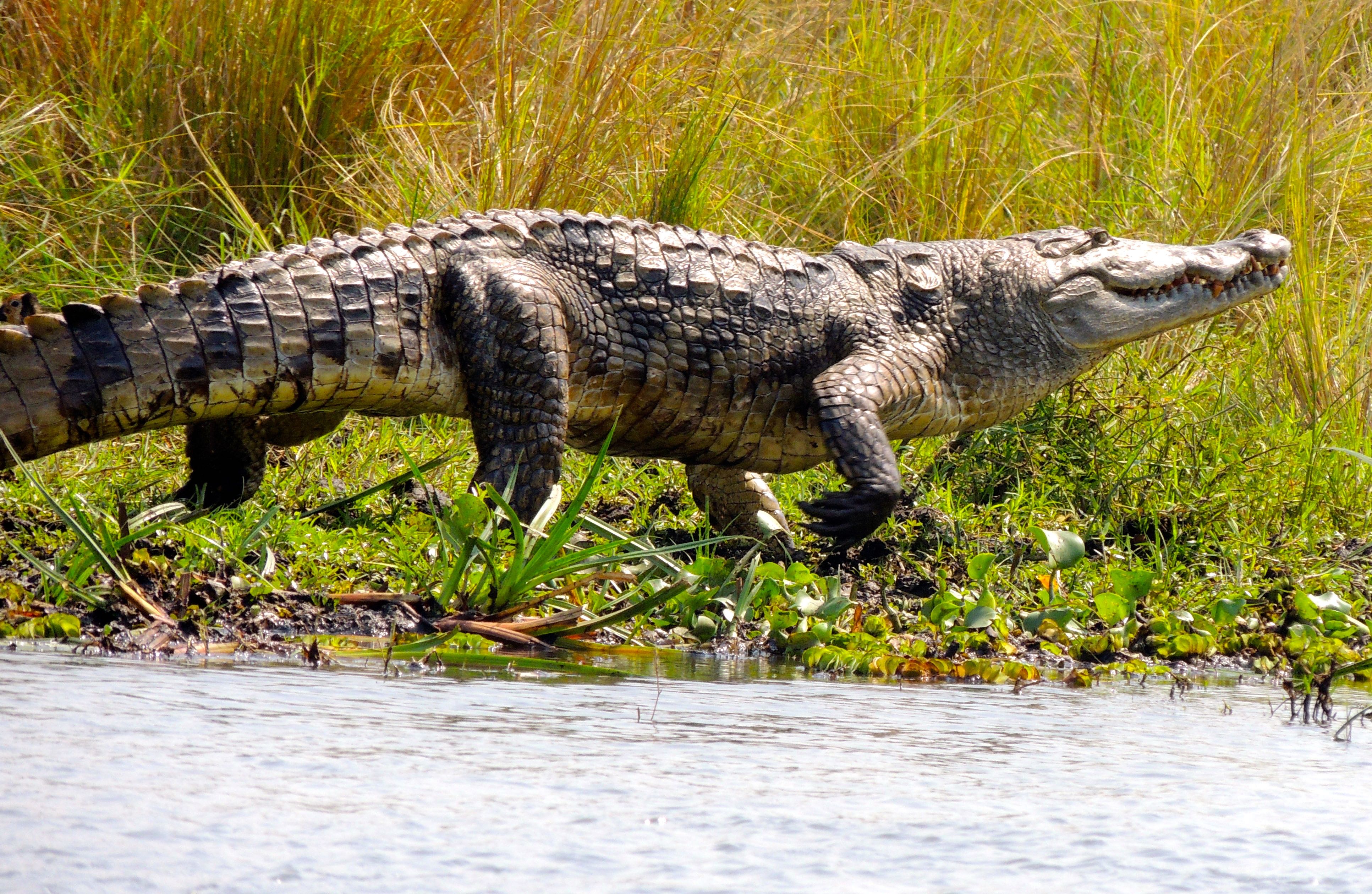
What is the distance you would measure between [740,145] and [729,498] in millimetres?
2352

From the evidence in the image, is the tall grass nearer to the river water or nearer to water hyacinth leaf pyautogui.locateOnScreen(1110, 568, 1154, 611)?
water hyacinth leaf pyautogui.locateOnScreen(1110, 568, 1154, 611)

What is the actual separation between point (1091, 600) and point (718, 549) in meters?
1.13

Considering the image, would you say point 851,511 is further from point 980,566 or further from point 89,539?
point 89,539

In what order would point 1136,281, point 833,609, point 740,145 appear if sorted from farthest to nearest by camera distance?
point 740,145
point 1136,281
point 833,609

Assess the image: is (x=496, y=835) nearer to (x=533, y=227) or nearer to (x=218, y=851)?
(x=218, y=851)

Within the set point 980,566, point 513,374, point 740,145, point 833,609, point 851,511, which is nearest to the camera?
point 833,609

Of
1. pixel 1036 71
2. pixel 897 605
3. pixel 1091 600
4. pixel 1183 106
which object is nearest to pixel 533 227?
pixel 897 605

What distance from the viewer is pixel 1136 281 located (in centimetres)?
493

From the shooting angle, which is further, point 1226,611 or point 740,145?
point 740,145

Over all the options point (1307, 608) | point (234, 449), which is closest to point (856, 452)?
point (1307, 608)

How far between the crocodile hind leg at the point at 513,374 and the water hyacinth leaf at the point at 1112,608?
1413 millimetres

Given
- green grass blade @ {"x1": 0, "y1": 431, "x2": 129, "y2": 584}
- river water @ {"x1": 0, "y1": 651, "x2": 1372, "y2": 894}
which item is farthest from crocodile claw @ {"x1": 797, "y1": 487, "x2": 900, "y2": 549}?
green grass blade @ {"x1": 0, "y1": 431, "x2": 129, "y2": 584}

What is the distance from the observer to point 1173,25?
7.37 metres

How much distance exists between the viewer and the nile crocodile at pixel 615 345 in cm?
367
